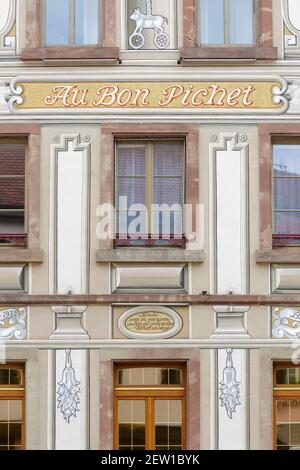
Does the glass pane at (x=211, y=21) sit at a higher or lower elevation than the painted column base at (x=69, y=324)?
higher

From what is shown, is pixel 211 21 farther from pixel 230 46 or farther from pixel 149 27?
pixel 149 27

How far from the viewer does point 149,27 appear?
64.7ft

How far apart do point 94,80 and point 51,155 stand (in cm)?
131

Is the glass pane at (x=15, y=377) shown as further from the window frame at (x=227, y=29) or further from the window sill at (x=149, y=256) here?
the window frame at (x=227, y=29)

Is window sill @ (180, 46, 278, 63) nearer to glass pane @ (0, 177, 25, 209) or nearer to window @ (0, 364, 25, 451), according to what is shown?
glass pane @ (0, 177, 25, 209)

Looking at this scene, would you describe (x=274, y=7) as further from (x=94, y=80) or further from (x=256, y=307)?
(x=256, y=307)

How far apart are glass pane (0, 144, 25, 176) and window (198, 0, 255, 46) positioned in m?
3.24

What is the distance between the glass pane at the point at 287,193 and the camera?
19.7m

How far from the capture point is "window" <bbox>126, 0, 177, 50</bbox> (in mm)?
19719

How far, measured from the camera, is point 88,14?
1991 cm

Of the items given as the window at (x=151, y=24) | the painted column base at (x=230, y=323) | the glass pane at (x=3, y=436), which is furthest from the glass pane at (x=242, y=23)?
the glass pane at (x=3, y=436)

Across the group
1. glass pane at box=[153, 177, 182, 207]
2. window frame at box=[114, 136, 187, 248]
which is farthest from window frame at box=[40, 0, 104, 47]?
glass pane at box=[153, 177, 182, 207]

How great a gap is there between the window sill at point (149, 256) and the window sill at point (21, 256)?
2.93 feet
